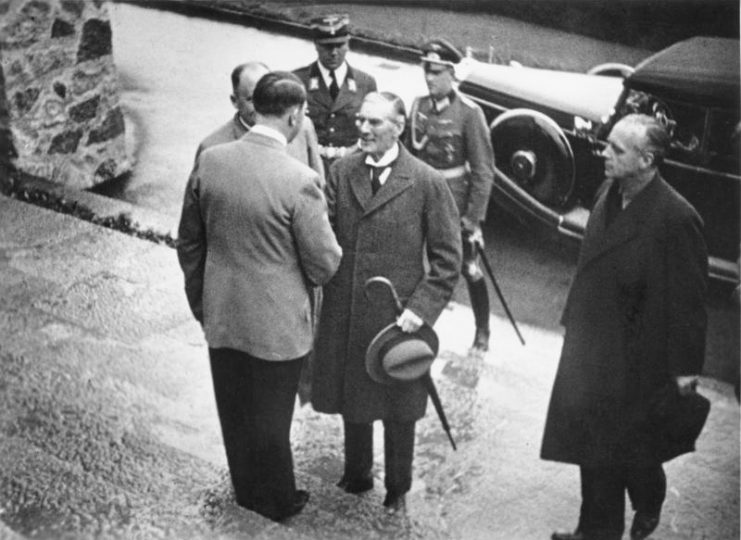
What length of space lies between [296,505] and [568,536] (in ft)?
3.02

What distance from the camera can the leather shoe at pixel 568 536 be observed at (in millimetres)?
2960

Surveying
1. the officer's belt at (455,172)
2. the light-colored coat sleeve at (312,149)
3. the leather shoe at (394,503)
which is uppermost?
the light-colored coat sleeve at (312,149)

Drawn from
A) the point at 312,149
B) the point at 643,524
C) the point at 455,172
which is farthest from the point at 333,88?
the point at 643,524

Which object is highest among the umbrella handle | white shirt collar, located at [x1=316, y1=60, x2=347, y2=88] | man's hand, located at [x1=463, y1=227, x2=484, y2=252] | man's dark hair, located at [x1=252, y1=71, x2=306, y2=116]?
man's dark hair, located at [x1=252, y1=71, x2=306, y2=116]

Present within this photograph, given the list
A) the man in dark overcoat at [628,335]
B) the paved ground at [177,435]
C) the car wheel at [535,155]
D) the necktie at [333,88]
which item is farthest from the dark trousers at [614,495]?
the necktie at [333,88]

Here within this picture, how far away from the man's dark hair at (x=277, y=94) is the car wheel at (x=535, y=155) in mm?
1284

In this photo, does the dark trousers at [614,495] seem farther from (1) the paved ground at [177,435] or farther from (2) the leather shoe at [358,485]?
(2) the leather shoe at [358,485]

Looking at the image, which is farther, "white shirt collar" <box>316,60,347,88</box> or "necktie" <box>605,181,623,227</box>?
"white shirt collar" <box>316,60,347,88</box>

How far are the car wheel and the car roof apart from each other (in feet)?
1.84

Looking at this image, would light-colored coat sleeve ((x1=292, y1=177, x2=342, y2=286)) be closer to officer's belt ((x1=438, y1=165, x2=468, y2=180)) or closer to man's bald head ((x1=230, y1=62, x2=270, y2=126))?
man's bald head ((x1=230, y1=62, x2=270, y2=126))

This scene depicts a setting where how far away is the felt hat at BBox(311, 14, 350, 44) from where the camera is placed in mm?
3371

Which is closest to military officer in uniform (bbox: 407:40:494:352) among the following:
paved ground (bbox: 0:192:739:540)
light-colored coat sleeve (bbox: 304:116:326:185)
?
light-colored coat sleeve (bbox: 304:116:326:185)

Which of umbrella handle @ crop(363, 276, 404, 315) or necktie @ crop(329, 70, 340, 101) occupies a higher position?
necktie @ crop(329, 70, 340, 101)

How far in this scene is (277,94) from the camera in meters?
2.65
